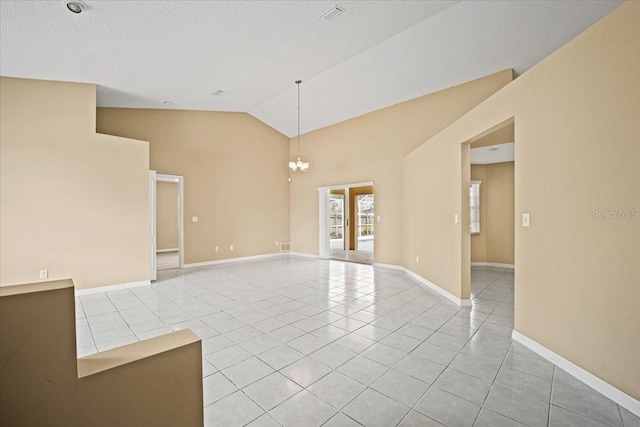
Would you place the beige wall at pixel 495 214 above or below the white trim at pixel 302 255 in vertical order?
above

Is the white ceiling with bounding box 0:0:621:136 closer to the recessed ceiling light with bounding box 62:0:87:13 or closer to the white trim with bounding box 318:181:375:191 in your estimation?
the recessed ceiling light with bounding box 62:0:87:13

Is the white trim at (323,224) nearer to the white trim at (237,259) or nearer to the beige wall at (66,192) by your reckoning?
the white trim at (237,259)

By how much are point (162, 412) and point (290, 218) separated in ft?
26.9

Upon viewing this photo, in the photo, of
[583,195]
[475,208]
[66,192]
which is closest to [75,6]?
[66,192]

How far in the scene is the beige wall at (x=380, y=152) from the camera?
18.9 feet

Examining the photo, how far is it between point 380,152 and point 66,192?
6337 mm

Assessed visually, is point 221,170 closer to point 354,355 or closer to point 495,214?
point 354,355

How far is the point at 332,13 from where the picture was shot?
3736mm

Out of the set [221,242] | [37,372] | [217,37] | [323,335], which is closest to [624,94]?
[323,335]

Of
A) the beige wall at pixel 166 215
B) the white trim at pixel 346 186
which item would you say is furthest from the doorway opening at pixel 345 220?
the beige wall at pixel 166 215

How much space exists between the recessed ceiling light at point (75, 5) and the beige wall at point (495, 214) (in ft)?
25.3

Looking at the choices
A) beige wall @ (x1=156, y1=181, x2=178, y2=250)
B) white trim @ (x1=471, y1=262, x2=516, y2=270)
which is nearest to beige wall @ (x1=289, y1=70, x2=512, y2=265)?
white trim @ (x1=471, y1=262, x2=516, y2=270)

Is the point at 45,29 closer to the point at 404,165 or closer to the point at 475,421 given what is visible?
the point at 475,421

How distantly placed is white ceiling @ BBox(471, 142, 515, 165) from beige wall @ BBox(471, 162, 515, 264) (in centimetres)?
28
